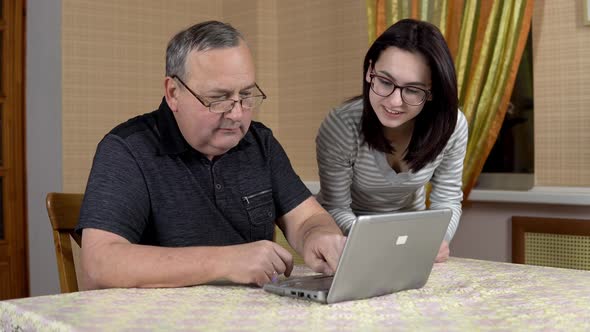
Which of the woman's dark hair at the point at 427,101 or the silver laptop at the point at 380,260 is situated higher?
the woman's dark hair at the point at 427,101

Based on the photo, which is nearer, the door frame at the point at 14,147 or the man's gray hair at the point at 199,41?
the man's gray hair at the point at 199,41

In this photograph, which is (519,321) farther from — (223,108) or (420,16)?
(420,16)

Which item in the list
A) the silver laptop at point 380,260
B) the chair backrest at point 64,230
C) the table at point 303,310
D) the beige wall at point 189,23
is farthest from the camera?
the beige wall at point 189,23

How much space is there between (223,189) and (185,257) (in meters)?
0.36

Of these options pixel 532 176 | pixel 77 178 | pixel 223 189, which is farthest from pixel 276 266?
pixel 77 178

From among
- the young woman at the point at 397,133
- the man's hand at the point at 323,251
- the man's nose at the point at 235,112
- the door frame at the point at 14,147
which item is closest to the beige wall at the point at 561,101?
the young woman at the point at 397,133

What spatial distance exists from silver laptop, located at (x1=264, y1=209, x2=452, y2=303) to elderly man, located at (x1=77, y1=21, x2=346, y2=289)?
163 millimetres

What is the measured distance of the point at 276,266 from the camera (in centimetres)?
152

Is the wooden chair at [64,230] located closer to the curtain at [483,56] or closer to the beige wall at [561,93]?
the curtain at [483,56]

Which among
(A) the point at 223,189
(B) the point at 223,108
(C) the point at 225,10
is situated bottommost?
(A) the point at 223,189

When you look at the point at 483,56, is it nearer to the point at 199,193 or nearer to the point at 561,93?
the point at 561,93

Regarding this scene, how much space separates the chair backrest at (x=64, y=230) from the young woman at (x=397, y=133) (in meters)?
0.73

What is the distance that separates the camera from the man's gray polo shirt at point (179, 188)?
5.40 feet

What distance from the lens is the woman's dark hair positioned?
2.04 meters
